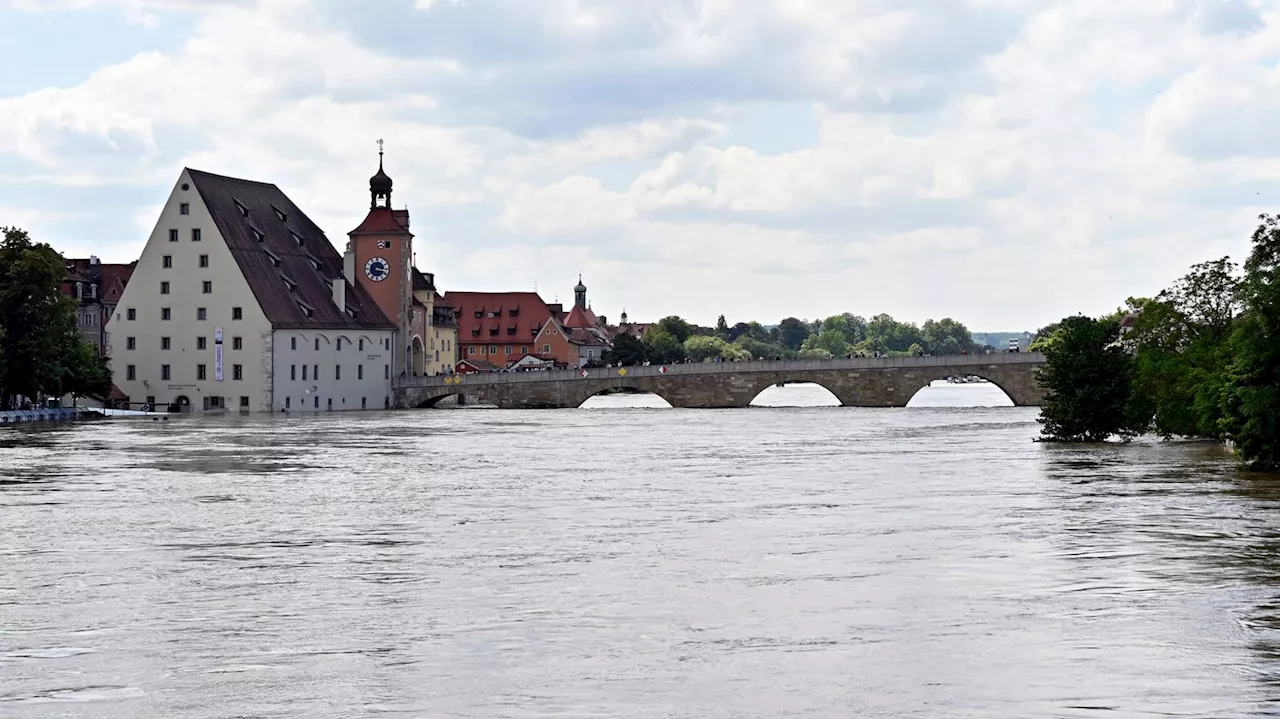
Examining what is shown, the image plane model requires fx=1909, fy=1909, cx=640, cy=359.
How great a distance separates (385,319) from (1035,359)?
37.8 meters

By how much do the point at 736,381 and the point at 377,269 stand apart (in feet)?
74.7

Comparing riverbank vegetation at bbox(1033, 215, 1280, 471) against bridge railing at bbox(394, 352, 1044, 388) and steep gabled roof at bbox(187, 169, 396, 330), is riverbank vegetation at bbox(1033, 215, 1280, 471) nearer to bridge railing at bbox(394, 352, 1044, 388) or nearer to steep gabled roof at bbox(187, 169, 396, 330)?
bridge railing at bbox(394, 352, 1044, 388)

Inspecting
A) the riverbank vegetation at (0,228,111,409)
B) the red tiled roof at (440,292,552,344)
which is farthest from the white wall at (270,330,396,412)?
the red tiled roof at (440,292,552,344)

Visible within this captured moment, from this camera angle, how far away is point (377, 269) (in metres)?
115

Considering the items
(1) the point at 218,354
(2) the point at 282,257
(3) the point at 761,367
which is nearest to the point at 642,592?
(1) the point at 218,354

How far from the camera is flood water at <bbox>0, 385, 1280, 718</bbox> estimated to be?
17078mm

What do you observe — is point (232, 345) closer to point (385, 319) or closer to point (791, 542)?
point (385, 319)

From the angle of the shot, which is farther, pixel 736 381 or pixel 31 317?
pixel 736 381

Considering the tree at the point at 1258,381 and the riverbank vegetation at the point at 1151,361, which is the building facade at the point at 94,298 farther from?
the tree at the point at 1258,381

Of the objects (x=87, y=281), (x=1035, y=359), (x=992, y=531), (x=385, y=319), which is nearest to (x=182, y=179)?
(x=385, y=319)

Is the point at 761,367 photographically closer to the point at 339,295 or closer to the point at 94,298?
the point at 339,295

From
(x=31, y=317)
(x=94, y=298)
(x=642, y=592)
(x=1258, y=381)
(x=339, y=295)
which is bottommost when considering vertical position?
(x=642, y=592)

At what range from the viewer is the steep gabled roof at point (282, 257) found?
102m

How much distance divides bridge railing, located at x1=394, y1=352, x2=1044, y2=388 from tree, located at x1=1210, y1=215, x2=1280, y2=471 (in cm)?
5731
